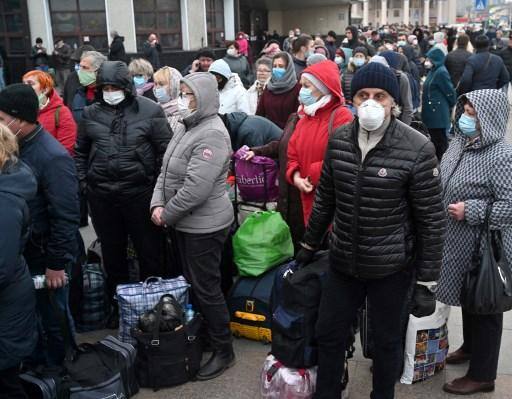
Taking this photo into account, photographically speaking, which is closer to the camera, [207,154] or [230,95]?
[207,154]

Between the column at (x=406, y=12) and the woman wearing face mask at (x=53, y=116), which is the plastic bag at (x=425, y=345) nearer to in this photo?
the woman wearing face mask at (x=53, y=116)

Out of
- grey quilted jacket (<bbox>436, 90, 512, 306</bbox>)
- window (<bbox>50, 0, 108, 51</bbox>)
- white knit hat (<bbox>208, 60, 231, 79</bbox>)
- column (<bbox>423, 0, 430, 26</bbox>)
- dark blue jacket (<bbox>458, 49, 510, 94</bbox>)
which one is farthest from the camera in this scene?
column (<bbox>423, 0, 430, 26</bbox>)

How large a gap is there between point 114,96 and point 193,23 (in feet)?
59.3

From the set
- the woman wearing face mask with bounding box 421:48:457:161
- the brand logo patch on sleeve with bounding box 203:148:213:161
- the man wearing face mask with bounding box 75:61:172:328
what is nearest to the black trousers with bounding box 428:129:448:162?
the woman wearing face mask with bounding box 421:48:457:161

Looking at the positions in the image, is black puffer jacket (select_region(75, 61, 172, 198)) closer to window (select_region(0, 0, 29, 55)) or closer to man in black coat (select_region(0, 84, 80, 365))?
man in black coat (select_region(0, 84, 80, 365))

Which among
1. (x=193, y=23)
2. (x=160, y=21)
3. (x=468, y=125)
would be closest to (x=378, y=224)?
(x=468, y=125)

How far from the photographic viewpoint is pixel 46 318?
12.5 feet

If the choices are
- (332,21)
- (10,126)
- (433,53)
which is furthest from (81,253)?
(332,21)

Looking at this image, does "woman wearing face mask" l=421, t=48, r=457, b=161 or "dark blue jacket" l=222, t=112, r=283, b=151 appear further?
"woman wearing face mask" l=421, t=48, r=457, b=161

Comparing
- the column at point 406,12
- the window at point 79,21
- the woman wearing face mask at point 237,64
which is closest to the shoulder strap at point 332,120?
the woman wearing face mask at point 237,64

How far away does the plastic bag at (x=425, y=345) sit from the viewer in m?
3.74

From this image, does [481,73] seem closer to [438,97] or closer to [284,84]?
[438,97]

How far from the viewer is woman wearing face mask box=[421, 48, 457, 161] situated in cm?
838

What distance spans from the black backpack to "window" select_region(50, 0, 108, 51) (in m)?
17.4
